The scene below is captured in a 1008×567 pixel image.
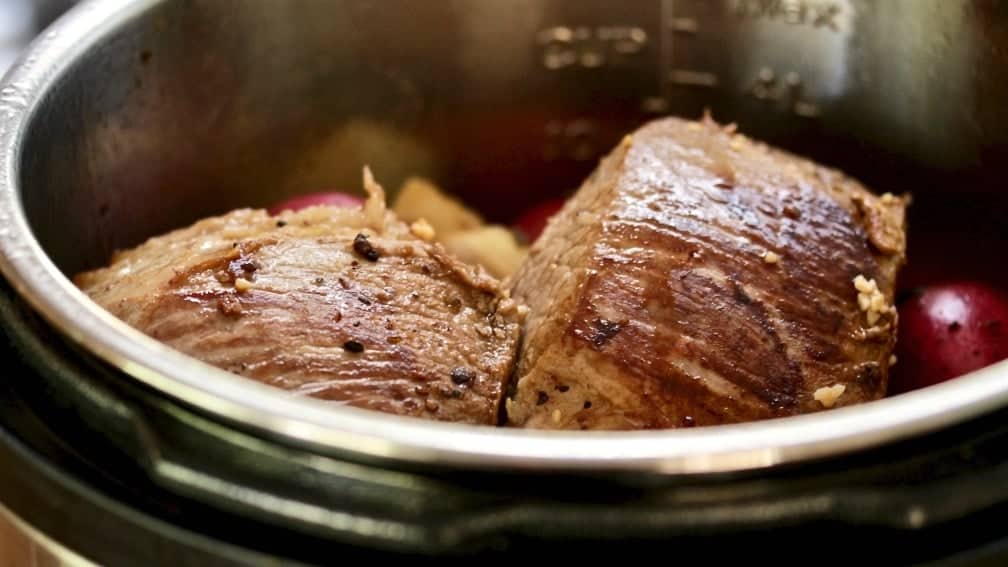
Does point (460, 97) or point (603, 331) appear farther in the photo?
point (460, 97)

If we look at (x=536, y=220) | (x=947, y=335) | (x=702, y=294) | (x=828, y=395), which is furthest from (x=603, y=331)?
(x=536, y=220)

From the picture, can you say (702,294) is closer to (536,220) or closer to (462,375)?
(462,375)

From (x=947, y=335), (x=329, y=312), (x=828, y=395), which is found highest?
(x=329, y=312)

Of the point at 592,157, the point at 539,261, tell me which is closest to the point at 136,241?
the point at 539,261

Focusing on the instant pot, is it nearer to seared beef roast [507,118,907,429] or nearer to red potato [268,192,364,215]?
red potato [268,192,364,215]

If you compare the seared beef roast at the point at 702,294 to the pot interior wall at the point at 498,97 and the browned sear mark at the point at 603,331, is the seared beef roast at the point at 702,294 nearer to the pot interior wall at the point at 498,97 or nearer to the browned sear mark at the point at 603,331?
the browned sear mark at the point at 603,331

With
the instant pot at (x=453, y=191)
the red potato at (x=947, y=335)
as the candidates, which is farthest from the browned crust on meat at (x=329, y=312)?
the red potato at (x=947, y=335)
